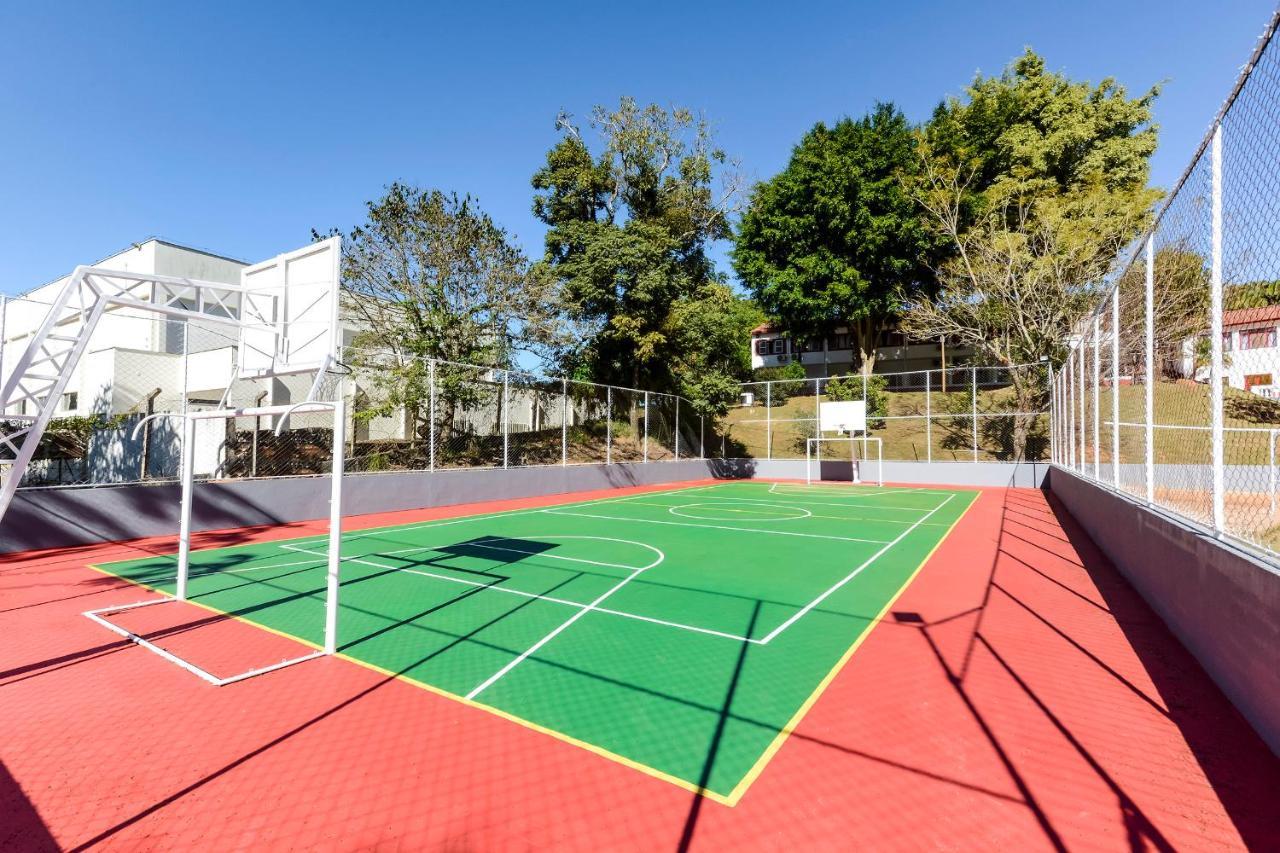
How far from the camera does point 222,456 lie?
494 inches

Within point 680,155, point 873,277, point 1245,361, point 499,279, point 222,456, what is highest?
point 680,155

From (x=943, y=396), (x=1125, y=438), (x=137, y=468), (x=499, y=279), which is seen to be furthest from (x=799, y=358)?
(x=137, y=468)

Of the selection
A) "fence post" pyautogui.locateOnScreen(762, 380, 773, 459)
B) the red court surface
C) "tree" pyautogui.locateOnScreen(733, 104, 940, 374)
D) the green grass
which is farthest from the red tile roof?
"tree" pyautogui.locateOnScreen(733, 104, 940, 374)

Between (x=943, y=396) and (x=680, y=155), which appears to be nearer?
(x=943, y=396)

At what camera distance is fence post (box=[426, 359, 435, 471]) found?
47.9ft

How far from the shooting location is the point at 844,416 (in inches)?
931

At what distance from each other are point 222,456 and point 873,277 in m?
31.4

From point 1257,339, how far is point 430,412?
49.9ft

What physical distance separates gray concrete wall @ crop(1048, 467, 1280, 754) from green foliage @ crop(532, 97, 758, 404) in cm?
1883

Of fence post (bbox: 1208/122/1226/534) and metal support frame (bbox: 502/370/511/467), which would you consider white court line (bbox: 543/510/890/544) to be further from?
fence post (bbox: 1208/122/1226/534)

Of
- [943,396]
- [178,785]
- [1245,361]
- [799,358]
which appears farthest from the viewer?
[799,358]

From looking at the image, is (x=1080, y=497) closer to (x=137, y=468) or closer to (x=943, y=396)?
(x=943, y=396)

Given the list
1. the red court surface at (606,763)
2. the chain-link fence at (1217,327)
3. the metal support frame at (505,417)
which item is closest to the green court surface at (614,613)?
the red court surface at (606,763)

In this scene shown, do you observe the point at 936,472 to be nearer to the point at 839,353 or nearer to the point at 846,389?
the point at 846,389
